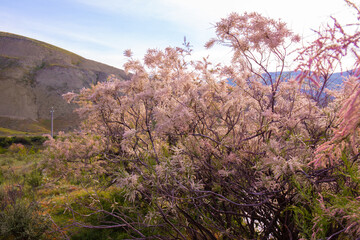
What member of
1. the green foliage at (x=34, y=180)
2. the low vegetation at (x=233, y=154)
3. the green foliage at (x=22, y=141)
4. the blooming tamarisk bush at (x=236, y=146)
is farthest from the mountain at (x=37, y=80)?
the blooming tamarisk bush at (x=236, y=146)

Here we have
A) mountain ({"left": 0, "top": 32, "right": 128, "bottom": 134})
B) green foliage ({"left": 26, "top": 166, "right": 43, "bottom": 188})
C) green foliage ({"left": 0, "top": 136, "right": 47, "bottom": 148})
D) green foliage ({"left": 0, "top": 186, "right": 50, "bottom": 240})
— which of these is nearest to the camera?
green foliage ({"left": 0, "top": 186, "right": 50, "bottom": 240})

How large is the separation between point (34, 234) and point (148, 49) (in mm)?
3667

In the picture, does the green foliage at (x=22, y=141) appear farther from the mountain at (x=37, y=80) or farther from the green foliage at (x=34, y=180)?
the mountain at (x=37, y=80)

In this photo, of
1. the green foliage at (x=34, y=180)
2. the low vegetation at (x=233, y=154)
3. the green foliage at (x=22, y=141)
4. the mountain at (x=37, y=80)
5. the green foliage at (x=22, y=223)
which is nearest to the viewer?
the low vegetation at (x=233, y=154)

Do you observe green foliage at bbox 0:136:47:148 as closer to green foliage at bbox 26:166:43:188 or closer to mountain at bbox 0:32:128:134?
green foliage at bbox 26:166:43:188

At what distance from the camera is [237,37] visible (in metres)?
3.67

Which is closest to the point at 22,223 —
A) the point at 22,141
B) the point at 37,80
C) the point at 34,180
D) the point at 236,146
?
the point at 236,146

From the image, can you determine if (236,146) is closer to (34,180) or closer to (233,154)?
(233,154)

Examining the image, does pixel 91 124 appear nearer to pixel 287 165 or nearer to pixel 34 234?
pixel 34 234

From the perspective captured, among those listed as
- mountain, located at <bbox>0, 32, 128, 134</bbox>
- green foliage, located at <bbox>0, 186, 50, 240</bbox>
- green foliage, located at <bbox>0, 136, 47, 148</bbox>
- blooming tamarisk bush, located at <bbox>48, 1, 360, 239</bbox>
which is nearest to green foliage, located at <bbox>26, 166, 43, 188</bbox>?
green foliage, located at <bbox>0, 186, 50, 240</bbox>

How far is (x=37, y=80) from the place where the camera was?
9738 cm

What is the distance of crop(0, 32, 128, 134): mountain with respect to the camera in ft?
265

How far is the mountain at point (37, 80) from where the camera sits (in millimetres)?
80750

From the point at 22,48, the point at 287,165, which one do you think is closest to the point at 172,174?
the point at 287,165
